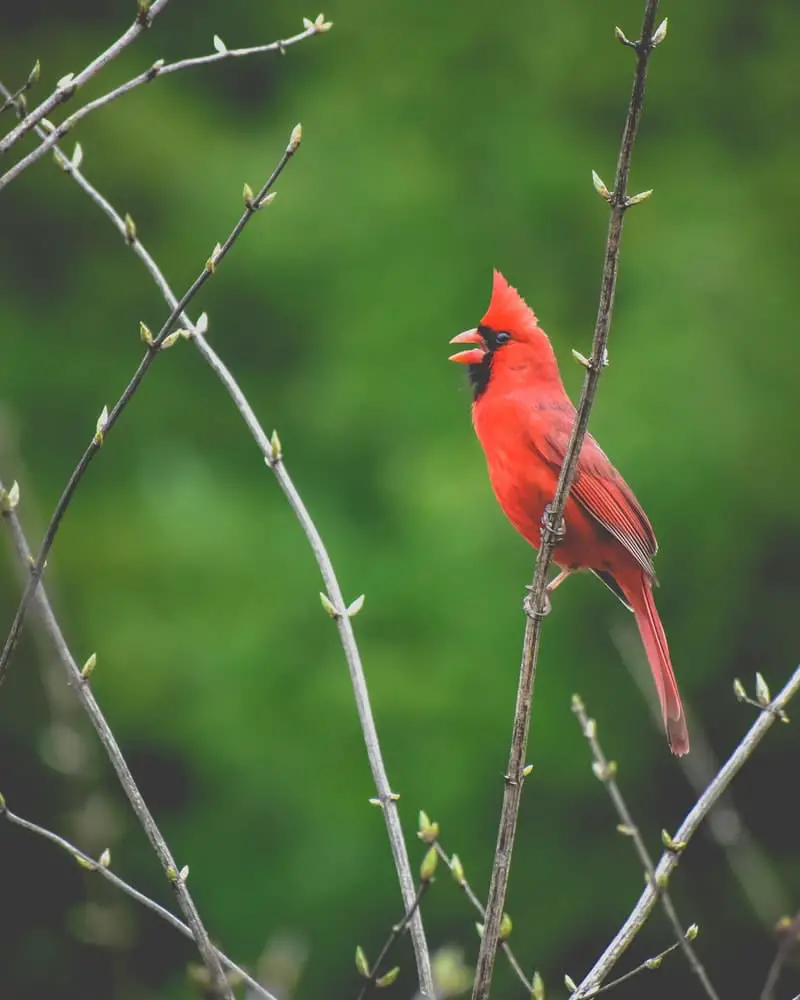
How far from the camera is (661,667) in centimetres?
275

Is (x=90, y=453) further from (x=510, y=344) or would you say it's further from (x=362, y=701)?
(x=510, y=344)

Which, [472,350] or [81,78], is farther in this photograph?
[472,350]

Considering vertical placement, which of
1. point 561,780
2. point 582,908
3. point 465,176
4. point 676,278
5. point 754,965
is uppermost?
point 465,176

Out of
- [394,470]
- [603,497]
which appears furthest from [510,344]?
[394,470]

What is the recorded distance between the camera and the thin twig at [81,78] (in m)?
1.64

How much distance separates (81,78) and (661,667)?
161 cm

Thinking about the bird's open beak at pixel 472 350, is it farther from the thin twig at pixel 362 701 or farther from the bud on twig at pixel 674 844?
the bud on twig at pixel 674 844

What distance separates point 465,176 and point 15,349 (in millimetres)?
2805

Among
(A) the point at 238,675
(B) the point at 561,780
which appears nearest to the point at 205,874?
(A) the point at 238,675

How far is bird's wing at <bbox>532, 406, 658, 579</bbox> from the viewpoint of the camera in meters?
3.05

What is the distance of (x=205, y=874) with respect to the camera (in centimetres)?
655

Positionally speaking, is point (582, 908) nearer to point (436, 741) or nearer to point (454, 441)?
point (436, 741)

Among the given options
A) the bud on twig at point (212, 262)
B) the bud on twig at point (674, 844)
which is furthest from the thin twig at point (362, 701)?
the bud on twig at point (674, 844)

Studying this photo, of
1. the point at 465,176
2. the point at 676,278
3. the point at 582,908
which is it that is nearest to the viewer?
the point at 582,908
